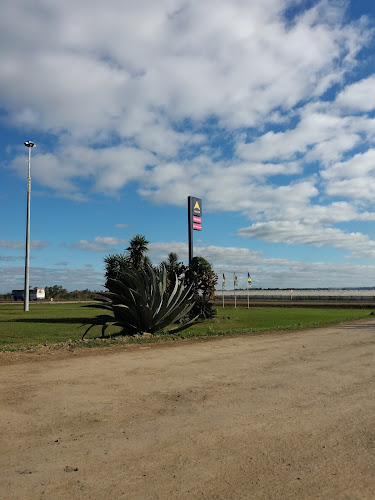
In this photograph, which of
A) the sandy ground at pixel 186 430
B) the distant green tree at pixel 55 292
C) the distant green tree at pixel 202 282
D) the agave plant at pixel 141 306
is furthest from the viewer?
the distant green tree at pixel 55 292

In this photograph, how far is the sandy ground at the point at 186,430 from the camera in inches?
137

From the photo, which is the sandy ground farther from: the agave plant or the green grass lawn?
the green grass lawn

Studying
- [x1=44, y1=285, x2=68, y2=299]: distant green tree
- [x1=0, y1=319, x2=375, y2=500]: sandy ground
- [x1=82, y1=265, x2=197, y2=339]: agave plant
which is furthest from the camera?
[x1=44, y1=285, x2=68, y2=299]: distant green tree

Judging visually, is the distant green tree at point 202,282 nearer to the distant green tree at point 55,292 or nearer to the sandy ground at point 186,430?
the sandy ground at point 186,430

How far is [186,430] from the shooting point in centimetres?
470

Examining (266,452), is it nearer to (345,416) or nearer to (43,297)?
(345,416)

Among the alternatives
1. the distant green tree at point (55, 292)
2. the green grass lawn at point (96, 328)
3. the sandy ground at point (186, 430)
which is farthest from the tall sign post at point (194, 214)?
the distant green tree at point (55, 292)

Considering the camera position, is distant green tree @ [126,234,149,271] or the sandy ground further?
distant green tree @ [126,234,149,271]

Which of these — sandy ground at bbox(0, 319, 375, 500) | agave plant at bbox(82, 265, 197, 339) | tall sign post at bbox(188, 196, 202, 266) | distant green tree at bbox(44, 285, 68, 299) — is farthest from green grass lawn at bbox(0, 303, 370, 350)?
distant green tree at bbox(44, 285, 68, 299)

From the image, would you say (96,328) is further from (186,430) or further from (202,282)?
(186,430)

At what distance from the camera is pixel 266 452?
4.11m

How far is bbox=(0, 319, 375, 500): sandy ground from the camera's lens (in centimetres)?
347

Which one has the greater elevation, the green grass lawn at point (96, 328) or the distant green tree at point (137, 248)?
the distant green tree at point (137, 248)

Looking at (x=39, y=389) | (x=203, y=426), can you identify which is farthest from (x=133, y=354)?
(x=203, y=426)
